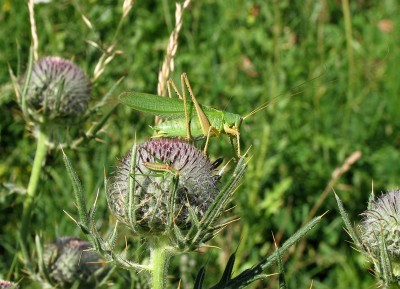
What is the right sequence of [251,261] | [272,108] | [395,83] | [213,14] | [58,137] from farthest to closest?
1. [213,14]
2. [395,83]
3. [272,108]
4. [251,261]
5. [58,137]

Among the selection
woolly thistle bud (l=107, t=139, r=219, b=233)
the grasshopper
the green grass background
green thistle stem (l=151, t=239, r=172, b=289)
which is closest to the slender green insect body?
the grasshopper

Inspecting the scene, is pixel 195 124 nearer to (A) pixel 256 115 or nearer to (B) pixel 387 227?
(B) pixel 387 227

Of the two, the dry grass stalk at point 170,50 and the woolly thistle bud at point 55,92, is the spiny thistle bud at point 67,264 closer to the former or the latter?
the woolly thistle bud at point 55,92

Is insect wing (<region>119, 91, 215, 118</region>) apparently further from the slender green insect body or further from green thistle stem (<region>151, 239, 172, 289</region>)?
green thistle stem (<region>151, 239, 172, 289</region>)

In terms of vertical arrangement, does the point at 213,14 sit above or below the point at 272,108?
above

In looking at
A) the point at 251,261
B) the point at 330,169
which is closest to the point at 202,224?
the point at 251,261

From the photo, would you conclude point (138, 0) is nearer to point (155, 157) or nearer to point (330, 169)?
point (330, 169)

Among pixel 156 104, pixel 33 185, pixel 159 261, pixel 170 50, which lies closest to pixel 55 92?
pixel 33 185
